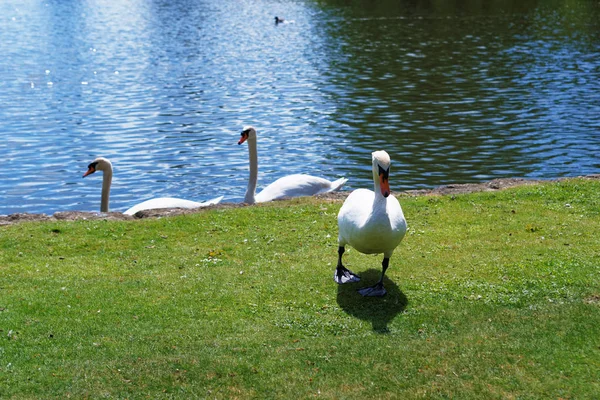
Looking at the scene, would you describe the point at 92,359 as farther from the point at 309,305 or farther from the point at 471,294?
the point at 471,294

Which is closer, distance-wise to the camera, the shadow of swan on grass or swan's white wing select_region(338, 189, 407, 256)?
the shadow of swan on grass

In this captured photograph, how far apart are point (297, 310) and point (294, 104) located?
24.1m

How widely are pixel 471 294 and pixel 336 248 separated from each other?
9.19 feet

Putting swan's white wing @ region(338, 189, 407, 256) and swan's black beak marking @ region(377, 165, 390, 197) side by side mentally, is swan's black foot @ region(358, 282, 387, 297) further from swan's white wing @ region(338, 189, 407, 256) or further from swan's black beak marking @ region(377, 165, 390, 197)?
swan's black beak marking @ region(377, 165, 390, 197)

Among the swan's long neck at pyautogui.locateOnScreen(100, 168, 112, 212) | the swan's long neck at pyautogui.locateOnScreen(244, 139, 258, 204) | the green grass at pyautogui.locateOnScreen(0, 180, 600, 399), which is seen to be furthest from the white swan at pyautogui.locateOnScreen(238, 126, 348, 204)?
the green grass at pyautogui.locateOnScreen(0, 180, 600, 399)

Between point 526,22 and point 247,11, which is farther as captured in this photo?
point 247,11

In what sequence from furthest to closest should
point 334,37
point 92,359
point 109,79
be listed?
1. point 334,37
2. point 109,79
3. point 92,359

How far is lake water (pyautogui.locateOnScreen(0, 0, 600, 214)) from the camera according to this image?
76.4 ft

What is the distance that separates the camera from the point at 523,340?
877 cm

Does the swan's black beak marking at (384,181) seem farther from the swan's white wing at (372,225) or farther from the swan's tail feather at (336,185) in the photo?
the swan's tail feather at (336,185)

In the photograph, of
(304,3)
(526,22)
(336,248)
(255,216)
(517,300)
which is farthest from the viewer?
(304,3)

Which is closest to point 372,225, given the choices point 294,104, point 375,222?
point 375,222

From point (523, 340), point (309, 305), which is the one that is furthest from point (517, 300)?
point (309, 305)

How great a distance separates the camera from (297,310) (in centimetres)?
984
